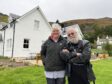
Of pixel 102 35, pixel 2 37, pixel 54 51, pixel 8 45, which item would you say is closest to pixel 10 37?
pixel 8 45

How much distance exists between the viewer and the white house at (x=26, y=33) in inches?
1251

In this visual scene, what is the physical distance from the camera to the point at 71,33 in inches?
230

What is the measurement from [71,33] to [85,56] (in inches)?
22.2

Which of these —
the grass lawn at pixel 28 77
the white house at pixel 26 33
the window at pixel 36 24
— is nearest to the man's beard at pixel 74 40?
the grass lawn at pixel 28 77

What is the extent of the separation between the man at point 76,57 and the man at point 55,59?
28 centimetres

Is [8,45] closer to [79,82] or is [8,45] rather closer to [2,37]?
[2,37]

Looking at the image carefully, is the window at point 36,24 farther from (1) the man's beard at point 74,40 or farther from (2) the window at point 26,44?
(1) the man's beard at point 74,40

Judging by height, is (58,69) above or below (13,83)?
above

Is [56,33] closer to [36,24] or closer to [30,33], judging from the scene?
[30,33]

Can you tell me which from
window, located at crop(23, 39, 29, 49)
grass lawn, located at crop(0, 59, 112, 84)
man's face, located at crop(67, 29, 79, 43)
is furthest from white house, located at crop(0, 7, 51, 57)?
man's face, located at crop(67, 29, 79, 43)

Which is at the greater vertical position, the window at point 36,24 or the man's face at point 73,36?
the window at point 36,24

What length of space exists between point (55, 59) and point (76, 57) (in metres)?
0.61

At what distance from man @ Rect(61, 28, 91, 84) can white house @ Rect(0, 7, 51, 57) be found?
26079mm

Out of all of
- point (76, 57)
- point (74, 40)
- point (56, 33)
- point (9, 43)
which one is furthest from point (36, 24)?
point (76, 57)
